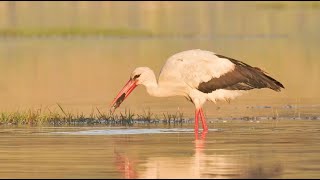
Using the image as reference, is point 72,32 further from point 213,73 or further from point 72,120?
point 213,73

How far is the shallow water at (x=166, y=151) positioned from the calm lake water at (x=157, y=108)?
1 centimetres

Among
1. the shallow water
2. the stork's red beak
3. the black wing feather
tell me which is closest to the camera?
the shallow water

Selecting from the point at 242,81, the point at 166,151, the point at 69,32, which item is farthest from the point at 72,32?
the point at 166,151

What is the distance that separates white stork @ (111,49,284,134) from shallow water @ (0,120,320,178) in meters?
0.52

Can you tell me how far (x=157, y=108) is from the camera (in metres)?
25.8

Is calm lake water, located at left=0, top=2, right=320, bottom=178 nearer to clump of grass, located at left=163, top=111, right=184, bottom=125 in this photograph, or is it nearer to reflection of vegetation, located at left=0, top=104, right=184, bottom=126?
clump of grass, located at left=163, top=111, right=184, bottom=125

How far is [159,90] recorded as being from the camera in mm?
21188

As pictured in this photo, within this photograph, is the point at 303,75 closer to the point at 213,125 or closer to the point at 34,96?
the point at 34,96

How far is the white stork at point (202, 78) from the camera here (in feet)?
68.5

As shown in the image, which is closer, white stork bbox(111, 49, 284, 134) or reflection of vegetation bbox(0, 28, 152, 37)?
white stork bbox(111, 49, 284, 134)

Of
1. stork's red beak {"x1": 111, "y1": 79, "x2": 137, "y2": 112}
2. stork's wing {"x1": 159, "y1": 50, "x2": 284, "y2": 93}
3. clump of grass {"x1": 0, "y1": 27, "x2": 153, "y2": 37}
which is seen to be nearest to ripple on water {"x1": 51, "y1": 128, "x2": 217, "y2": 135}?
stork's red beak {"x1": 111, "y1": 79, "x2": 137, "y2": 112}

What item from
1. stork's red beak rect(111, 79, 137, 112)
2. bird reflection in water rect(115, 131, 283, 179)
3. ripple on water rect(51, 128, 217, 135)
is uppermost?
stork's red beak rect(111, 79, 137, 112)

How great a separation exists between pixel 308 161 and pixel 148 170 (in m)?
1.89

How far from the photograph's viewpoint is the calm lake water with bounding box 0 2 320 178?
50.6 feet
